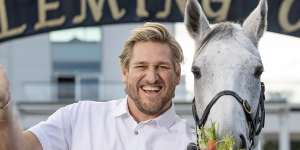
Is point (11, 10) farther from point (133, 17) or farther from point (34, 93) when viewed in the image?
point (34, 93)

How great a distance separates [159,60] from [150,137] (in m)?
0.34

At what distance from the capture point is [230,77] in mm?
3424

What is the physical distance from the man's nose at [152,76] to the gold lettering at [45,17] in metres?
4.53

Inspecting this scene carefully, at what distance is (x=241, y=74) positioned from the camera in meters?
3.44

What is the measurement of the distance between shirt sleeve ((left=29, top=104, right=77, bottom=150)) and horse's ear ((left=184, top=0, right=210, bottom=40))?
0.67 m

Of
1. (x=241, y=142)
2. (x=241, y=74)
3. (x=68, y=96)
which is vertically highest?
(x=241, y=74)

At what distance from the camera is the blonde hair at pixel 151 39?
142 inches

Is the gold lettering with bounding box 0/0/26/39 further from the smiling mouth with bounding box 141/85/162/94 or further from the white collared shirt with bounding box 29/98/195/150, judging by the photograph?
the smiling mouth with bounding box 141/85/162/94

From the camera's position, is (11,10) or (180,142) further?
(11,10)

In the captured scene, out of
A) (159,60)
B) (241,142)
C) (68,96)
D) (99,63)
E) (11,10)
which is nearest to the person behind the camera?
(241,142)

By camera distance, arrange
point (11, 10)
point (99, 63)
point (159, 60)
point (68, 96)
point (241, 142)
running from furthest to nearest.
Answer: point (99, 63), point (68, 96), point (11, 10), point (159, 60), point (241, 142)

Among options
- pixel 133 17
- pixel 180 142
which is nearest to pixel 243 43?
pixel 180 142

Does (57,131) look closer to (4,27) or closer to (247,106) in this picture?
(247,106)

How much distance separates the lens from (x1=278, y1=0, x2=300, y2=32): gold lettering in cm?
773
